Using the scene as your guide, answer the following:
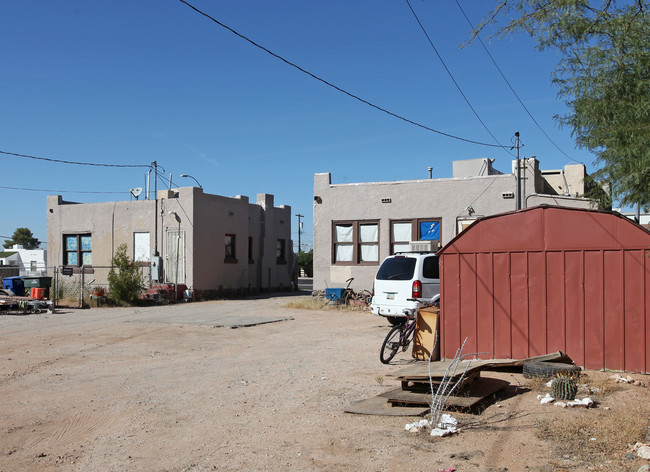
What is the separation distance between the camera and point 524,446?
6.16m

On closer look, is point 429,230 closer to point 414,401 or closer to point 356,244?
point 356,244

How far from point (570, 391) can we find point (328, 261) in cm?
1629

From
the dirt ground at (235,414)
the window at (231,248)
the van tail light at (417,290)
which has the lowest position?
the dirt ground at (235,414)

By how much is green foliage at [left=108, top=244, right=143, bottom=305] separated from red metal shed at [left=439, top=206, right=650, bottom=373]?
1748cm

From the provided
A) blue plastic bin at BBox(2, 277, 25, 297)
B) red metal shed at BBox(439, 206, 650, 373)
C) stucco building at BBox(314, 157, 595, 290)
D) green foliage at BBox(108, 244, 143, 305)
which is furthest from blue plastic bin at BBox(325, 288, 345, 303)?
blue plastic bin at BBox(2, 277, 25, 297)

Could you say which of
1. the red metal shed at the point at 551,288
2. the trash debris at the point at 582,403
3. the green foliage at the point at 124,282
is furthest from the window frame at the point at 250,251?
the trash debris at the point at 582,403

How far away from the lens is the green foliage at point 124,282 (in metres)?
25.0

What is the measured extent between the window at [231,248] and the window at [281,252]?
4.37 metres

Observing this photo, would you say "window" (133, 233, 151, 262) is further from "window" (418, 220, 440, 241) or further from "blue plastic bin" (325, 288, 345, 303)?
"window" (418, 220, 440, 241)

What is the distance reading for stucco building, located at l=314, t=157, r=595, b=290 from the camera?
20.8 meters

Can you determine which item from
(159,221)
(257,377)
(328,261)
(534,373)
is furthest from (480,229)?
(159,221)

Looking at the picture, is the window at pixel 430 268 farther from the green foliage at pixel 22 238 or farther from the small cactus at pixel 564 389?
the green foliage at pixel 22 238

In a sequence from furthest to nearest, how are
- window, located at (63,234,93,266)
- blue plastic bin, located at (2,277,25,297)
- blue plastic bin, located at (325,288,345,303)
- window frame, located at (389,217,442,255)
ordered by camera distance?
window, located at (63,234,93,266)
blue plastic bin, located at (2,277,25,297)
blue plastic bin, located at (325,288,345,303)
window frame, located at (389,217,442,255)

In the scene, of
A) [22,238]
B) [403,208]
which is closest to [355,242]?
[403,208]
